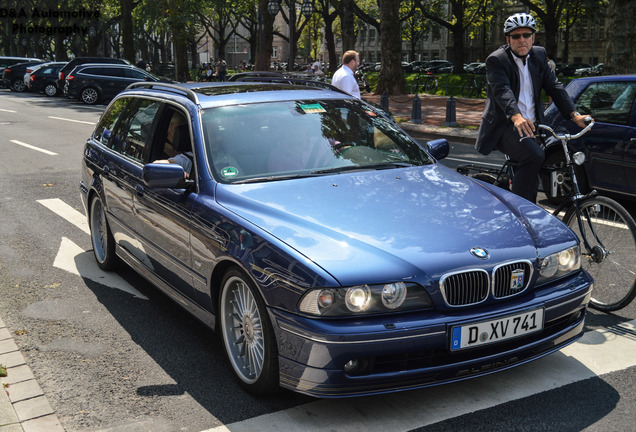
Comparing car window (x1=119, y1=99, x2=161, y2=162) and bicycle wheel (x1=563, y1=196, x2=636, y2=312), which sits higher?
car window (x1=119, y1=99, x2=161, y2=162)

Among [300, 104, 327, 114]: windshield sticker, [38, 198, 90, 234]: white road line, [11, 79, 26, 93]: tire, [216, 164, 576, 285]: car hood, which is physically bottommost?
[38, 198, 90, 234]: white road line

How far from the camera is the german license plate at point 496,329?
3568 millimetres

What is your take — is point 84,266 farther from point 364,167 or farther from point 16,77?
point 16,77

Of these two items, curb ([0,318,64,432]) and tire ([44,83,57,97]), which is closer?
curb ([0,318,64,432])

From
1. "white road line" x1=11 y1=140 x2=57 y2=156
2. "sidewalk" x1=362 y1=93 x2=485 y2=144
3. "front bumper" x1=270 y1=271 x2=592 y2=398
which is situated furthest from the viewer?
"sidewalk" x1=362 y1=93 x2=485 y2=144

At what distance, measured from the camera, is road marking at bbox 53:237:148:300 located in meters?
6.16

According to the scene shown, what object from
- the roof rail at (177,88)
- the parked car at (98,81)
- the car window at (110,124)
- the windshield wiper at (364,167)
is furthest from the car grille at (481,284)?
the parked car at (98,81)

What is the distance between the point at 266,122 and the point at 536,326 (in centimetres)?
211

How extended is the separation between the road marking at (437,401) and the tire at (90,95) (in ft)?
97.0

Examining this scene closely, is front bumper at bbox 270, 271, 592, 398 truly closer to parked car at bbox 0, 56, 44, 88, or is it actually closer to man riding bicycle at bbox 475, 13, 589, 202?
man riding bicycle at bbox 475, 13, 589, 202

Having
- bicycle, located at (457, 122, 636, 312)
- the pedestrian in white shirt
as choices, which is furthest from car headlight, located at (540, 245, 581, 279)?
the pedestrian in white shirt

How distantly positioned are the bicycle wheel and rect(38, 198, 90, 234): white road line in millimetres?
5026

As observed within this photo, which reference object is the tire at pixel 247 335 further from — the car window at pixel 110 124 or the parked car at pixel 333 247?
the car window at pixel 110 124

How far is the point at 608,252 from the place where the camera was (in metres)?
5.09
